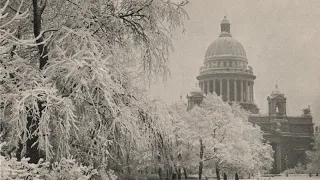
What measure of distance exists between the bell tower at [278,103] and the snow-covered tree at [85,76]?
276 feet

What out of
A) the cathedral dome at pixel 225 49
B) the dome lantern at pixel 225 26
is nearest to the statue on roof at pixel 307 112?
the cathedral dome at pixel 225 49

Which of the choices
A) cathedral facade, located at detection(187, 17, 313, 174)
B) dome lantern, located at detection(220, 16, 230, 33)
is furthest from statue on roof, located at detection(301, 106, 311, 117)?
dome lantern, located at detection(220, 16, 230, 33)

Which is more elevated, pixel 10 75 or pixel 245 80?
pixel 245 80

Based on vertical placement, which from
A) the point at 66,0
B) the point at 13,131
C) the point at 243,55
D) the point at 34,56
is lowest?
the point at 13,131

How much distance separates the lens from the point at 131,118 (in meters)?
10.9

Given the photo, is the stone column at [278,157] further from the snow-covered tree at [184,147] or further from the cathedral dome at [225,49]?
the snow-covered tree at [184,147]

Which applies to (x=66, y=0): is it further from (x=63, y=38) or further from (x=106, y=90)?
(x=106, y=90)

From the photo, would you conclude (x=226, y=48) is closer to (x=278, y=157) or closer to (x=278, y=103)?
(x=278, y=103)

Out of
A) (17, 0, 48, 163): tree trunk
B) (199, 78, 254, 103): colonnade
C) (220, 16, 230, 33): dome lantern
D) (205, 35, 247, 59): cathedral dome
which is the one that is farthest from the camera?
(220, 16, 230, 33): dome lantern

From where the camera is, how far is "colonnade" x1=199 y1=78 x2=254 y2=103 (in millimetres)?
103812

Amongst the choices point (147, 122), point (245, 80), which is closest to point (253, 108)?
point (245, 80)

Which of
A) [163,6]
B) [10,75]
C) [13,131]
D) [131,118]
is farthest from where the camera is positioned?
[163,6]

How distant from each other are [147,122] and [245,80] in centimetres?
9612

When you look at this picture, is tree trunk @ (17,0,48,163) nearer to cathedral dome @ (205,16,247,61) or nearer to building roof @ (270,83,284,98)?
building roof @ (270,83,284,98)
